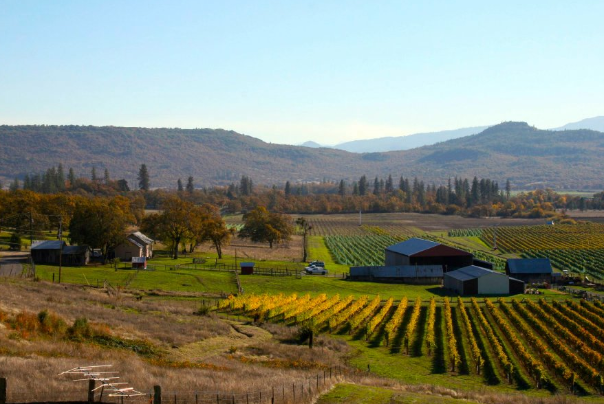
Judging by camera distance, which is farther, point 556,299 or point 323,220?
point 323,220

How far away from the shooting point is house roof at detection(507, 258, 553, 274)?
67.9 metres

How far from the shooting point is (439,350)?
122 feet

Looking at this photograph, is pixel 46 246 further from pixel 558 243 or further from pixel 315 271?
pixel 558 243

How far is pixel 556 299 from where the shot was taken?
2184 inches

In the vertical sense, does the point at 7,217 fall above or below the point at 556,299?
above

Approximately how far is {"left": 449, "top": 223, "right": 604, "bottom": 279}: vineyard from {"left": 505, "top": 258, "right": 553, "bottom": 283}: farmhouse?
8186mm

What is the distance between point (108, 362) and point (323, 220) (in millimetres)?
144043

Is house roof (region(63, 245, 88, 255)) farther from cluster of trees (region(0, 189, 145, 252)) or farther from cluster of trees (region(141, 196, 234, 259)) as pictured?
cluster of trees (region(141, 196, 234, 259))

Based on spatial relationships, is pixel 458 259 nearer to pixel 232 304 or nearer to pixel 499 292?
pixel 499 292

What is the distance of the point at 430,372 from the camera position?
32.6 metres

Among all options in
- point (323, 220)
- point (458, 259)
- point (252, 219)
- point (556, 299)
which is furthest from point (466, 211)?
point (556, 299)

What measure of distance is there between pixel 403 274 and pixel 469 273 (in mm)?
8295

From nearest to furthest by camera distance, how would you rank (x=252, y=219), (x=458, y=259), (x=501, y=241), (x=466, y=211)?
(x=458, y=259) → (x=252, y=219) → (x=501, y=241) → (x=466, y=211)

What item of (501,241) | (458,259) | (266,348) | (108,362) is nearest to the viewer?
(108,362)
